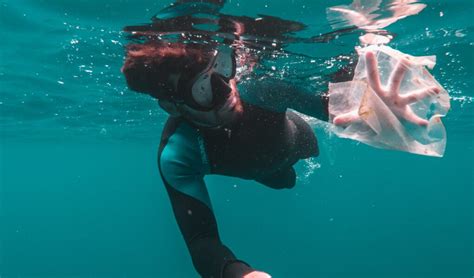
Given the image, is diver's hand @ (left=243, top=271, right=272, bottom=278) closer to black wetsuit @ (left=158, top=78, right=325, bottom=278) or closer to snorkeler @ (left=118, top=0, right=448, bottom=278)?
snorkeler @ (left=118, top=0, right=448, bottom=278)

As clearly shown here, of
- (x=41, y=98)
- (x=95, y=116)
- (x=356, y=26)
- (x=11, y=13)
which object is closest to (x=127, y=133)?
(x=95, y=116)

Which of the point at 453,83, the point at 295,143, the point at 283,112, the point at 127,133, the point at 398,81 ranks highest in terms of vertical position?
the point at 398,81

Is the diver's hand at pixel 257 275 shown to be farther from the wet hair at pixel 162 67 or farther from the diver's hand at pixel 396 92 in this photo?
the wet hair at pixel 162 67

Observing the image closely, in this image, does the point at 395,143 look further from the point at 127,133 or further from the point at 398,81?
the point at 127,133

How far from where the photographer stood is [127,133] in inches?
1211

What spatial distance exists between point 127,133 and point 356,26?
25.5 meters

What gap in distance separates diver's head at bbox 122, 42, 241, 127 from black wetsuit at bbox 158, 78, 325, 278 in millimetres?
249

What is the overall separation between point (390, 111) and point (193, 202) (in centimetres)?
208

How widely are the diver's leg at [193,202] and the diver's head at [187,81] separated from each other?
289mm

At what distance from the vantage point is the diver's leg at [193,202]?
11.0 ft

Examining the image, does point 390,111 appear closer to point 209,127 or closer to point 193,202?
point 193,202

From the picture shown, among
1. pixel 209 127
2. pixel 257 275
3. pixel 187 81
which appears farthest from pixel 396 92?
pixel 209 127

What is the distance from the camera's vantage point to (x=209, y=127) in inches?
191

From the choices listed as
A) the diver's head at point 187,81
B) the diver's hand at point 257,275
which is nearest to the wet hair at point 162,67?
the diver's head at point 187,81
